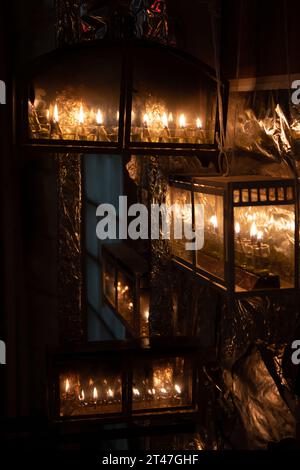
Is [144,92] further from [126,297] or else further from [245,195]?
[126,297]

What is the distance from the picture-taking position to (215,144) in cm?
230

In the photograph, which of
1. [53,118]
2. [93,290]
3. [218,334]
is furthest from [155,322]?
[93,290]

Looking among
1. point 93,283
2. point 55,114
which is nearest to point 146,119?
point 55,114

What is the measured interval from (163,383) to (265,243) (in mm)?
726

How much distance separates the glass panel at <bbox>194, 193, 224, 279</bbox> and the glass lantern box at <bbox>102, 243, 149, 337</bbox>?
76 cm

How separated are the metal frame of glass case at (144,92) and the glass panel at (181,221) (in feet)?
0.84

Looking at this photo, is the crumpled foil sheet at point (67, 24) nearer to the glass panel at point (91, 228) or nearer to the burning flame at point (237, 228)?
the burning flame at point (237, 228)

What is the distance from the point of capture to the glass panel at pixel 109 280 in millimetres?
3422

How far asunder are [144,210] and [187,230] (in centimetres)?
88

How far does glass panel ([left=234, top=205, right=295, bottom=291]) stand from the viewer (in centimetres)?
206

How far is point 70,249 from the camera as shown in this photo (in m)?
2.94

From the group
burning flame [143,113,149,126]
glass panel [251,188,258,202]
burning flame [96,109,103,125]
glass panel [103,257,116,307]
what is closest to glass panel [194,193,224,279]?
glass panel [251,188,258,202]
